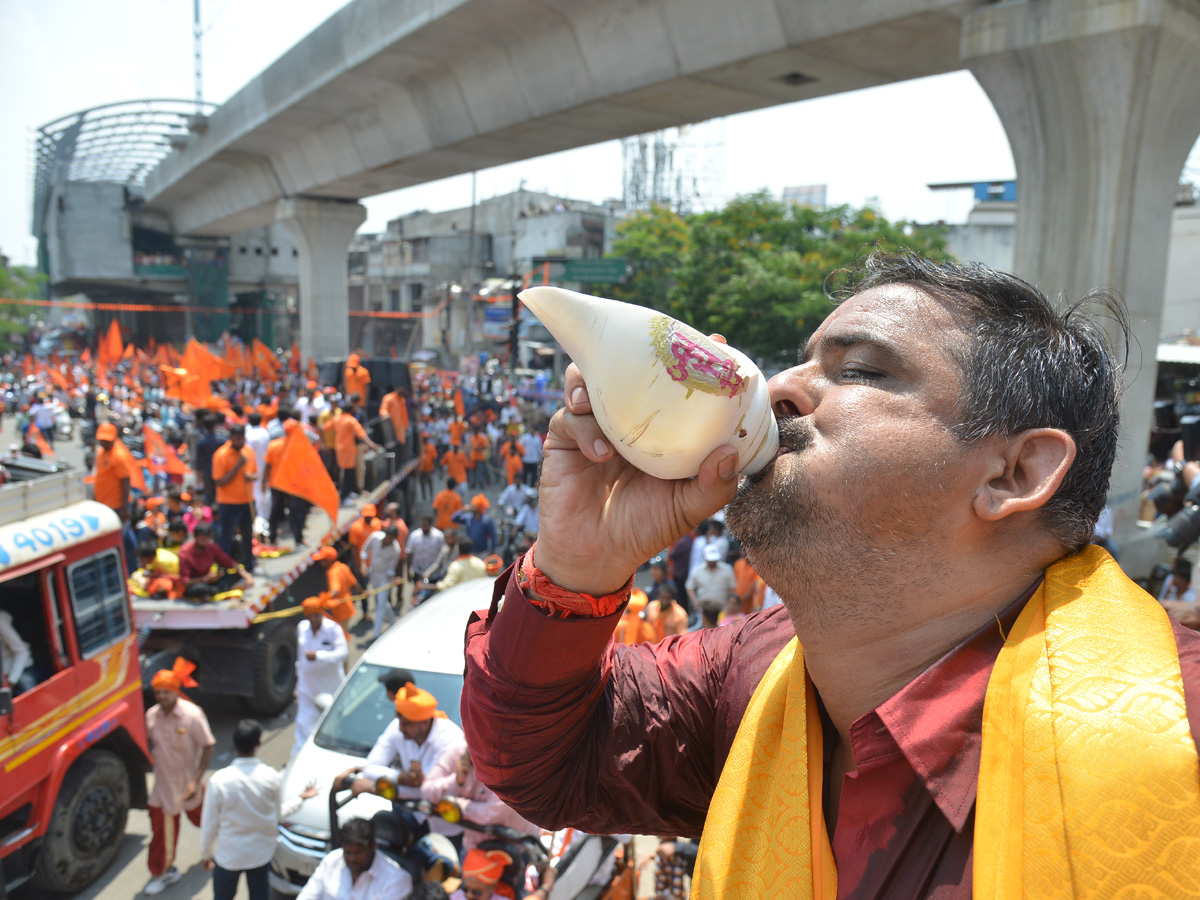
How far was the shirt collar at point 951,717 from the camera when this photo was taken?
42.3 inches

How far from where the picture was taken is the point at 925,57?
7.59 m

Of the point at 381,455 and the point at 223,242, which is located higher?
the point at 223,242

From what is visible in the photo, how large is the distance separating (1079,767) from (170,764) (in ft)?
18.5

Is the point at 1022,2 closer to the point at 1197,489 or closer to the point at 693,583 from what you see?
the point at 1197,489

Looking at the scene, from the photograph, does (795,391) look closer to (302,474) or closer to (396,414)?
(302,474)

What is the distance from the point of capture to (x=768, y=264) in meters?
22.1

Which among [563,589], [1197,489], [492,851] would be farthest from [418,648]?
[1197,489]

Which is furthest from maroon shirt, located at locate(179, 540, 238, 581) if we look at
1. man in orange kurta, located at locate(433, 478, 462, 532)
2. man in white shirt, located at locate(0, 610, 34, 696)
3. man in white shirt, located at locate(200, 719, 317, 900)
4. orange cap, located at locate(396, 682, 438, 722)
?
man in orange kurta, located at locate(433, 478, 462, 532)

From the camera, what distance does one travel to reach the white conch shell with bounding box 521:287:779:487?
4.22 feet

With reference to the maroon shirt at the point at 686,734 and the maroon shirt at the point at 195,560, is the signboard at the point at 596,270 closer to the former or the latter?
the maroon shirt at the point at 195,560

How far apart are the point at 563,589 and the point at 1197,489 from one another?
529 centimetres

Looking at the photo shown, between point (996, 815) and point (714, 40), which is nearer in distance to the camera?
point (996, 815)

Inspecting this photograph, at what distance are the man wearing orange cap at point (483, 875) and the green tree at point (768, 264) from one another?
18.1 meters

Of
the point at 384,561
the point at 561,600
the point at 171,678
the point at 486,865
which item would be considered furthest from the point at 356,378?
the point at 561,600
